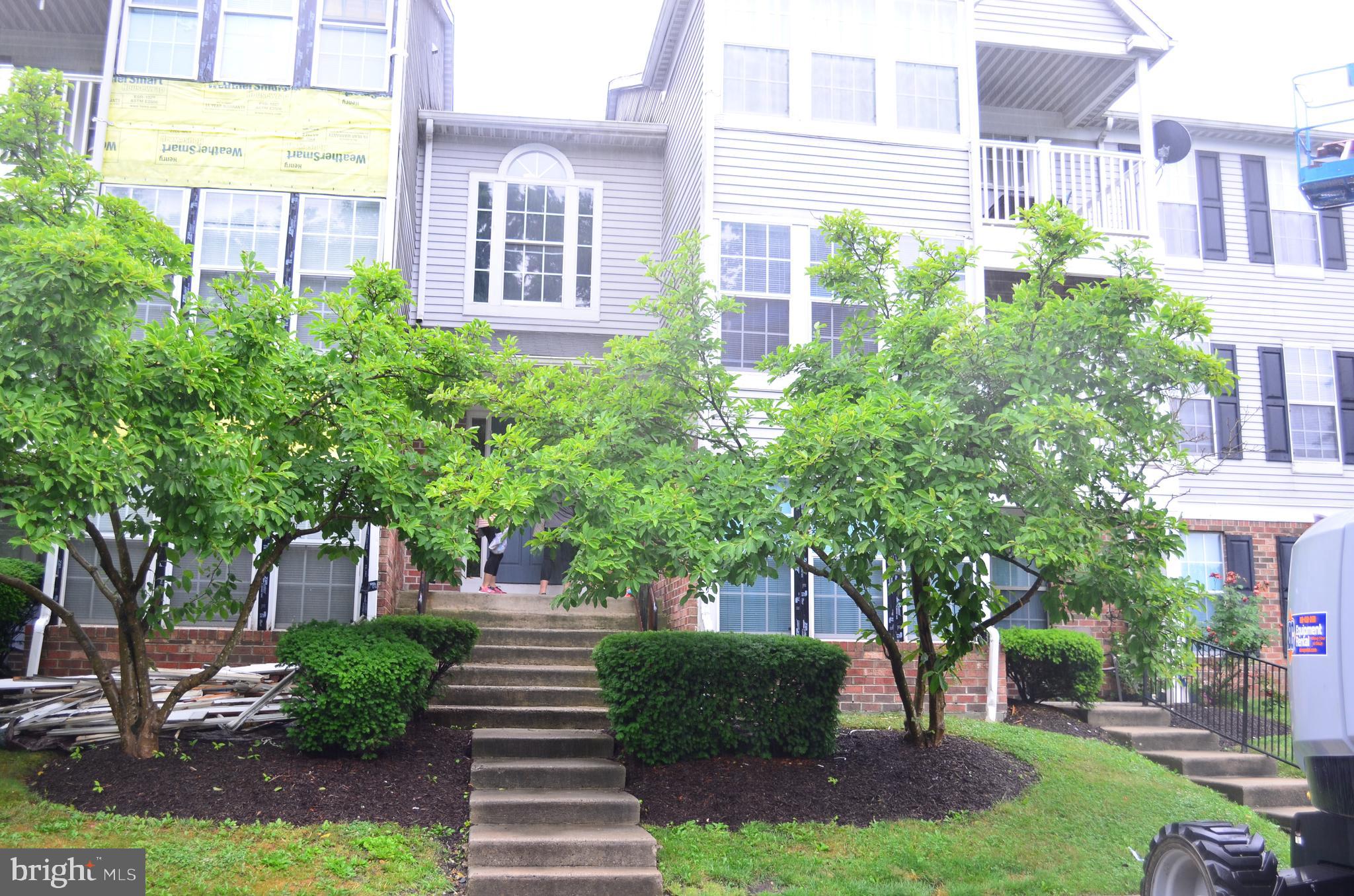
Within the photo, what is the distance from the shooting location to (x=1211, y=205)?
611 inches

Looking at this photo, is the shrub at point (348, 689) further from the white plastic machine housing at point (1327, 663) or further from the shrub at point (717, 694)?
the white plastic machine housing at point (1327, 663)

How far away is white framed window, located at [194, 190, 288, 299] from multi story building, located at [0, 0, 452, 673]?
15 millimetres

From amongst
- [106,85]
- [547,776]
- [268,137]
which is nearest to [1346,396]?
[547,776]

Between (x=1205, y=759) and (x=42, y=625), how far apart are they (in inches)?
445

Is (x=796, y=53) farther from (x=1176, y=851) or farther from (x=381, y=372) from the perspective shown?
(x=1176, y=851)

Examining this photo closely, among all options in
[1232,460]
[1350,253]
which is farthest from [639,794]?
[1350,253]

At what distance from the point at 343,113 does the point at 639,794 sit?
8.18 m

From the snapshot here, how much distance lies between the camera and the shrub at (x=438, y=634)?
8586mm

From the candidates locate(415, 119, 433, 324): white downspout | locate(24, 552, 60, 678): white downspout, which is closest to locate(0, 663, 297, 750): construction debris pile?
locate(24, 552, 60, 678): white downspout

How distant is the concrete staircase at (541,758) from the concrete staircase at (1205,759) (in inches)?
209

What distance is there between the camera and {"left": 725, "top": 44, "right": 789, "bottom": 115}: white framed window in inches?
490

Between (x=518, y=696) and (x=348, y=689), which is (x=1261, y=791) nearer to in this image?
(x=518, y=696)

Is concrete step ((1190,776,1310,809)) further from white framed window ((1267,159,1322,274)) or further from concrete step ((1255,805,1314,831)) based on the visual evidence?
white framed window ((1267,159,1322,274))
